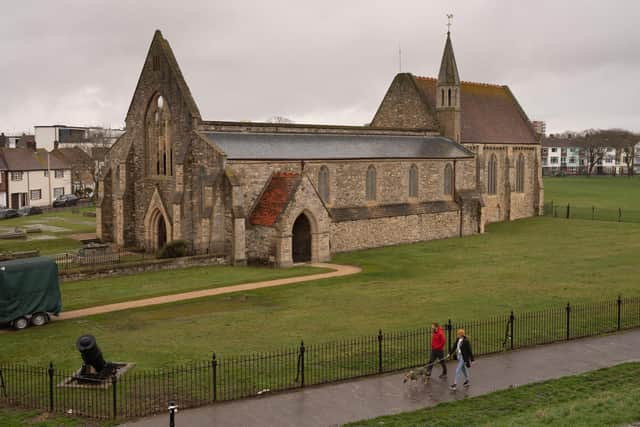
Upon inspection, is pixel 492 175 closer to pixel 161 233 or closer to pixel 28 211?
pixel 161 233

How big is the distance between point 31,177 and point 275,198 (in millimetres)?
51644

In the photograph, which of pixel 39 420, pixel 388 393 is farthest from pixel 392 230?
pixel 39 420

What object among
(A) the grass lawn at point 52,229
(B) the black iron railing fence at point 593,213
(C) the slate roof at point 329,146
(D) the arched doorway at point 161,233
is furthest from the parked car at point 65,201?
(B) the black iron railing fence at point 593,213

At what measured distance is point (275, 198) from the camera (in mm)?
41219

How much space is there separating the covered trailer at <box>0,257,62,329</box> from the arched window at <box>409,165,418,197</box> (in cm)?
3223

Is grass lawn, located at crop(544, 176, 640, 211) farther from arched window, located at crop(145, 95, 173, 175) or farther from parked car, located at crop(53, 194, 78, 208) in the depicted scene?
parked car, located at crop(53, 194, 78, 208)

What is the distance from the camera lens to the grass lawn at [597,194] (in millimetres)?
82688

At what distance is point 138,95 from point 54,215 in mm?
29221

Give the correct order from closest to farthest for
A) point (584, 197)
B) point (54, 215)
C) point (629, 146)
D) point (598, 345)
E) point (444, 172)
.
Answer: point (598, 345) → point (444, 172) → point (54, 215) → point (584, 197) → point (629, 146)

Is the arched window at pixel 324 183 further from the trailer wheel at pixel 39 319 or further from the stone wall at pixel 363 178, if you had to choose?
the trailer wheel at pixel 39 319

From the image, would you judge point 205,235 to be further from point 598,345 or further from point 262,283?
point 598,345

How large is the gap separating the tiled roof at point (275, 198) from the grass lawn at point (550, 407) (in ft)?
78.6

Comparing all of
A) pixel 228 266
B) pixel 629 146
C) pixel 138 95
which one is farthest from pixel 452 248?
pixel 629 146

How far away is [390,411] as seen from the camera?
16453mm
